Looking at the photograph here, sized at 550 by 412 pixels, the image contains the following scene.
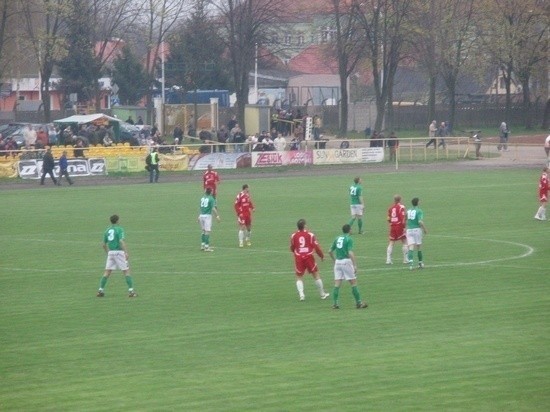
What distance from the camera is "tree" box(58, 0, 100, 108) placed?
95250 millimetres

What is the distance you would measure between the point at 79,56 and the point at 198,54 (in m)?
11.0

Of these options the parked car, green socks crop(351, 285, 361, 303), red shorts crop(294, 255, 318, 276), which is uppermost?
the parked car

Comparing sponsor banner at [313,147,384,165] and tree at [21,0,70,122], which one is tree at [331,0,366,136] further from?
tree at [21,0,70,122]

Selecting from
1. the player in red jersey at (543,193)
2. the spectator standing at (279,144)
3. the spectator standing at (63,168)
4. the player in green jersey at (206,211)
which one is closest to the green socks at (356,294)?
the player in green jersey at (206,211)

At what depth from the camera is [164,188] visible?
59.9m

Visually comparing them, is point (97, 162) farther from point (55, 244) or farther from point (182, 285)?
point (182, 285)

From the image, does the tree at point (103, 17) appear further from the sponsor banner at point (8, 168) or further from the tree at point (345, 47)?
the sponsor banner at point (8, 168)

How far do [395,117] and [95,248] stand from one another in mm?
68598

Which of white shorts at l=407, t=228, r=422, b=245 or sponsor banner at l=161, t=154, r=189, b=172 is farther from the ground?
sponsor banner at l=161, t=154, r=189, b=172

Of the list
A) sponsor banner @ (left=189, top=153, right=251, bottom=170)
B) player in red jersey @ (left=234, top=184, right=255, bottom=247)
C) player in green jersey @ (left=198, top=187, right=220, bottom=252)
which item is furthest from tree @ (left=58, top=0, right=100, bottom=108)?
player in green jersey @ (left=198, top=187, right=220, bottom=252)

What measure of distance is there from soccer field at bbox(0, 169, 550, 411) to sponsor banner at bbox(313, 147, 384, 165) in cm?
2581

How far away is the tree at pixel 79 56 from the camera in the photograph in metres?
95.2

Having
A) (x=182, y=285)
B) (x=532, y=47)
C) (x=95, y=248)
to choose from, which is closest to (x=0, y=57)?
(x=532, y=47)

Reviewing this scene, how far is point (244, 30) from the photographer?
9056 centimetres
